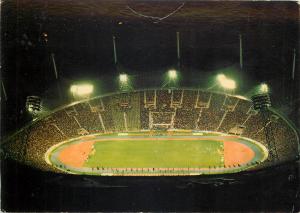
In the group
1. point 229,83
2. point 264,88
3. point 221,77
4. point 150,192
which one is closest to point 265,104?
point 264,88

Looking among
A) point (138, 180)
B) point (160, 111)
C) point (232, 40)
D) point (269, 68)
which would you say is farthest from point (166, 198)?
point (160, 111)

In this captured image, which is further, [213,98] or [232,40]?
[213,98]

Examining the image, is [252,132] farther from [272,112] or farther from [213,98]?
[213,98]

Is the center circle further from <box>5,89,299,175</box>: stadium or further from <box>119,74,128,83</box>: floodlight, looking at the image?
<box>119,74,128,83</box>: floodlight

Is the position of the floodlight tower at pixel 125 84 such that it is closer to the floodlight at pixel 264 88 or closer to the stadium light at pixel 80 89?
the stadium light at pixel 80 89

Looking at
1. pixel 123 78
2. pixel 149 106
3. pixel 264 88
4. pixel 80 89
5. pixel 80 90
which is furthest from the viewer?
pixel 149 106

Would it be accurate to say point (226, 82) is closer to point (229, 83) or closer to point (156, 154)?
point (229, 83)

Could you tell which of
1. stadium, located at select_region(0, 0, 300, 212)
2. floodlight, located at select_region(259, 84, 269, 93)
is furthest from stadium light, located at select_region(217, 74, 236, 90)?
floodlight, located at select_region(259, 84, 269, 93)
